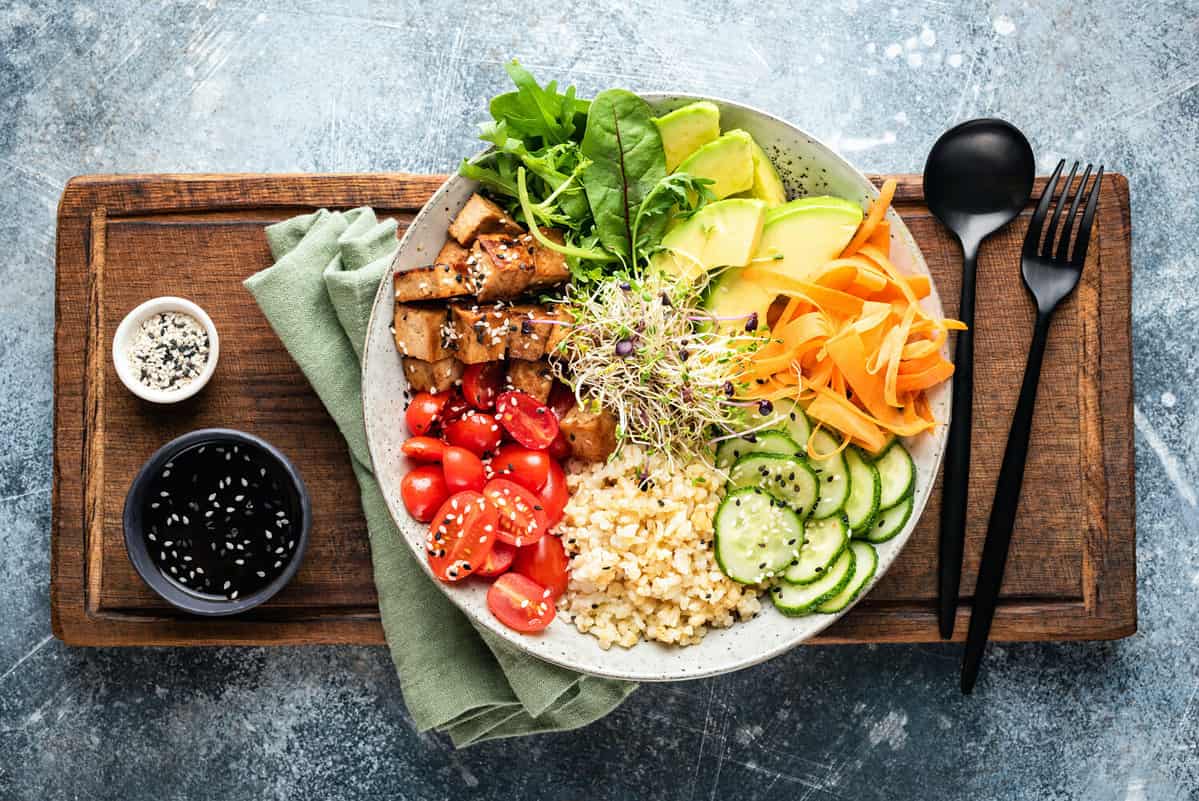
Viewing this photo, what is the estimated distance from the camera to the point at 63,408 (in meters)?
2.81

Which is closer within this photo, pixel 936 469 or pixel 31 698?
pixel 936 469

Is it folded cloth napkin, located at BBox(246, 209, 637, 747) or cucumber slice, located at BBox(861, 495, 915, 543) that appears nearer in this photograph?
cucumber slice, located at BBox(861, 495, 915, 543)

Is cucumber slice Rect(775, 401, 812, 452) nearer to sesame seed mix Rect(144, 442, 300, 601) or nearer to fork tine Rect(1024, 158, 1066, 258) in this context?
fork tine Rect(1024, 158, 1066, 258)

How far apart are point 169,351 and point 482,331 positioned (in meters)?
1.01

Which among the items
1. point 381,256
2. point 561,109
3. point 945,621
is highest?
point 561,109

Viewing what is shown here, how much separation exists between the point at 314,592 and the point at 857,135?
2.33 metres

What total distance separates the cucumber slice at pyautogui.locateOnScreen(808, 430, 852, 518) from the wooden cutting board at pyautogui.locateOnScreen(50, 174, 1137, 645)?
0.44m

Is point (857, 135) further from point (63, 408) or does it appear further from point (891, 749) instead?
point (63, 408)

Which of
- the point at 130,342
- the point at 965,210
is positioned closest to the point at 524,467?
the point at 130,342

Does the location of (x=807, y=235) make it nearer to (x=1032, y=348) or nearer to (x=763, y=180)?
(x=763, y=180)

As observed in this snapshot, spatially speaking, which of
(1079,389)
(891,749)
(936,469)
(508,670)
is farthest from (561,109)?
(891,749)

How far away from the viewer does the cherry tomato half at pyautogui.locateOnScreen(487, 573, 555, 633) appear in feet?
7.86

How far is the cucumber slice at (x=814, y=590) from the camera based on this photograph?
2.44 m

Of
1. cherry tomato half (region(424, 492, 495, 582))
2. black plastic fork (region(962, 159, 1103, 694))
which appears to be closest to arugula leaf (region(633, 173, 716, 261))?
cherry tomato half (region(424, 492, 495, 582))
